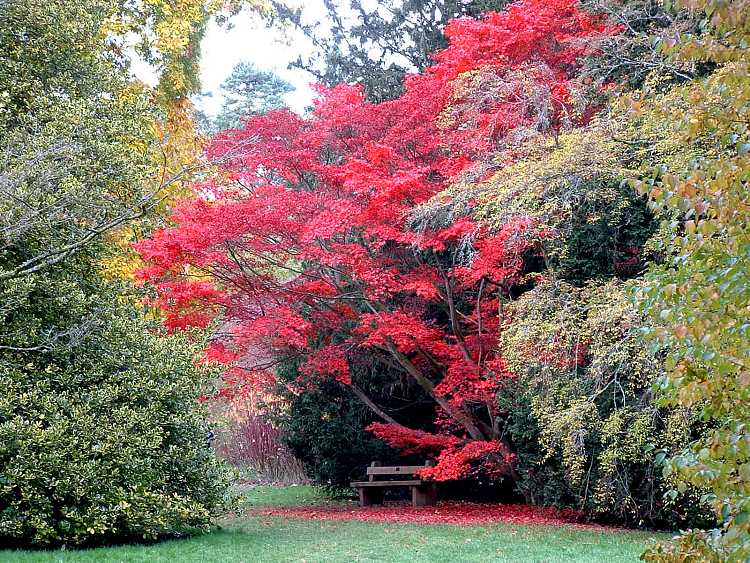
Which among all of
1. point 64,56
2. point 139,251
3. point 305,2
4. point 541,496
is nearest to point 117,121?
point 64,56

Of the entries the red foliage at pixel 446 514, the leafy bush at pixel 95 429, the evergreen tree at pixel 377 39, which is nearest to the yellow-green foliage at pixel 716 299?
the leafy bush at pixel 95 429

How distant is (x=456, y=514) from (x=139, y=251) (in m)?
6.14

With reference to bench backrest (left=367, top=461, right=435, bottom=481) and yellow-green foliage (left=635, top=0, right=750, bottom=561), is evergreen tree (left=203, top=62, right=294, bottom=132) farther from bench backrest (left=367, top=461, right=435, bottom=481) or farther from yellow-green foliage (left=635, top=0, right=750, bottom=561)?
yellow-green foliage (left=635, top=0, right=750, bottom=561)

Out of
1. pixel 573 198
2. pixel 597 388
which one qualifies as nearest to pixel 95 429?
pixel 597 388

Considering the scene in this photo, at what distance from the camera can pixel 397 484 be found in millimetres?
13539

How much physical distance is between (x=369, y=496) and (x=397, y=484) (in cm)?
90

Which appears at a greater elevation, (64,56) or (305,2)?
(305,2)

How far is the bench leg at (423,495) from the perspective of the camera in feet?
44.9

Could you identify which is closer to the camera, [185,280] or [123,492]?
[123,492]

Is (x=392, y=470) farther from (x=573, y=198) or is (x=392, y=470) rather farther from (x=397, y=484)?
(x=573, y=198)

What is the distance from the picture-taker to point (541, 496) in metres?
12.2

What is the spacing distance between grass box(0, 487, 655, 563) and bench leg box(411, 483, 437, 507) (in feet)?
8.53

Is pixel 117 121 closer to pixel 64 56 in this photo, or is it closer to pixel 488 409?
pixel 64 56

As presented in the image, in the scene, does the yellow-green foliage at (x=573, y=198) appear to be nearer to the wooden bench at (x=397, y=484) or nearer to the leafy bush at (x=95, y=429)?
the leafy bush at (x=95, y=429)
